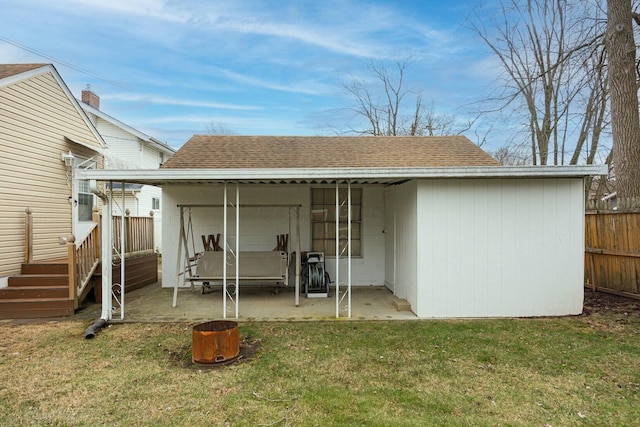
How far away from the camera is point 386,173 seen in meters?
5.20

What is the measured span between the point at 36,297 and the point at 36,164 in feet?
9.42

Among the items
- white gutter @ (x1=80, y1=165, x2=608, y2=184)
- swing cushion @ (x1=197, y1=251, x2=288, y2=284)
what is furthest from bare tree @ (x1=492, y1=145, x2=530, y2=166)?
swing cushion @ (x1=197, y1=251, x2=288, y2=284)

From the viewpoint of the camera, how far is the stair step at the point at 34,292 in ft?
20.0

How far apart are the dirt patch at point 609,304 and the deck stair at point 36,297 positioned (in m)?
8.46

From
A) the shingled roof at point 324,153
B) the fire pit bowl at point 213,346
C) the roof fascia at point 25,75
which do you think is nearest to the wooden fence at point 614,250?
the shingled roof at point 324,153

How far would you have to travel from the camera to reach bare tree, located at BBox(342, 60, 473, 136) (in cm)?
2089

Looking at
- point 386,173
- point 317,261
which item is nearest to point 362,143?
point 317,261

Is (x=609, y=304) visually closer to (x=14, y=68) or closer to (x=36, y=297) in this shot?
(x=36, y=297)

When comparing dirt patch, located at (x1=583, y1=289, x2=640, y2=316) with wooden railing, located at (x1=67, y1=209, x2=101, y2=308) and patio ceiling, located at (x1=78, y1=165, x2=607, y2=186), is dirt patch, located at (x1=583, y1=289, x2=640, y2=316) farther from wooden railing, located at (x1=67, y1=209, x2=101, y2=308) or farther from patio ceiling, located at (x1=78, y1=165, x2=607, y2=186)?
wooden railing, located at (x1=67, y1=209, x2=101, y2=308)

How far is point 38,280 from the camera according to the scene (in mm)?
6422

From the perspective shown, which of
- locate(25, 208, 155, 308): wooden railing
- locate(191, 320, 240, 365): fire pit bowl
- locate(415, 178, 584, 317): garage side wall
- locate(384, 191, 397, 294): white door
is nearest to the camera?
locate(191, 320, 240, 365): fire pit bowl

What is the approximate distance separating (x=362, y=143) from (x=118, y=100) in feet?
68.7

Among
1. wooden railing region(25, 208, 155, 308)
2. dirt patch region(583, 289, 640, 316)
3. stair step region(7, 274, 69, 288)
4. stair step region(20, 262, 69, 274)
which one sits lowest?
dirt patch region(583, 289, 640, 316)

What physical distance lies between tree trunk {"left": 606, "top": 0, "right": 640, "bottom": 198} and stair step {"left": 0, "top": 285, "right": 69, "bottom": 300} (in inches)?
419
